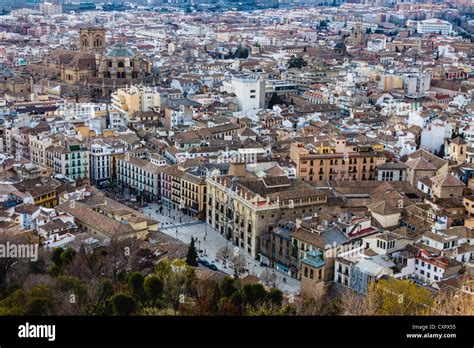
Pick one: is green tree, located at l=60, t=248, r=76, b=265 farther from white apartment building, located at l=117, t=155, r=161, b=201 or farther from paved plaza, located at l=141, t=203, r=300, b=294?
white apartment building, located at l=117, t=155, r=161, b=201

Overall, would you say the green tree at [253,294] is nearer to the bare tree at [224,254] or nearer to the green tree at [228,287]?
the green tree at [228,287]

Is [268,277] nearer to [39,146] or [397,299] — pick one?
[397,299]

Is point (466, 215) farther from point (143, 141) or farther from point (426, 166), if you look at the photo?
point (143, 141)

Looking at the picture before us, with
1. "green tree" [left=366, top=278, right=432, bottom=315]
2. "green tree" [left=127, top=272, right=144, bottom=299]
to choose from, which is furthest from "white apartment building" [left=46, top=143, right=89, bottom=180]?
"green tree" [left=366, top=278, right=432, bottom=315]

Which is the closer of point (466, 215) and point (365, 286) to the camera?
point (365, 286)

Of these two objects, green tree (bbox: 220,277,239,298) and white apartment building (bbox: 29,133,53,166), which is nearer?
green tree (bbox: 220,277,239,298)

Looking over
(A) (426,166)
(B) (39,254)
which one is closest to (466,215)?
(A) (426,166)

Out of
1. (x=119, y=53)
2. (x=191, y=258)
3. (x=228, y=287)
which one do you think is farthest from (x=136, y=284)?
(x=119, y=53)
